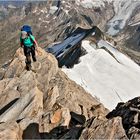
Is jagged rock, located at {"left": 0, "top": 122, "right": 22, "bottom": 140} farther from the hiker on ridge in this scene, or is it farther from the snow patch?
the snow patch

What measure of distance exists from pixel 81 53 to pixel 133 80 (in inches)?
658

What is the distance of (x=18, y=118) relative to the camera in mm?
34625

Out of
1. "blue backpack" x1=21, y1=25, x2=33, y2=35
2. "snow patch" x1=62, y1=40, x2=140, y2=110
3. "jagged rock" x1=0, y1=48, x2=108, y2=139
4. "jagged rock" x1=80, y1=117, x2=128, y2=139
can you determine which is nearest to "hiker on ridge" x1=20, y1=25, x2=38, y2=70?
"blue backpack" x1=21, y1=25, x2=33, y2=35

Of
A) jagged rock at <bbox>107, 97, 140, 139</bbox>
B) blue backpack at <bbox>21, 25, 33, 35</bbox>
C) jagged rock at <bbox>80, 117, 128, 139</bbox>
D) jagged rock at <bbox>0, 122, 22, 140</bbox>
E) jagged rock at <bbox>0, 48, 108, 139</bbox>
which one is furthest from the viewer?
blue backpack at <bbox>21, 25, 33, 35</bbox>

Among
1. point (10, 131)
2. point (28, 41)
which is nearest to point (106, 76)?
point (28, 41)

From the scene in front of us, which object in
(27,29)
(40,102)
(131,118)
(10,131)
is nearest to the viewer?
(10,131)

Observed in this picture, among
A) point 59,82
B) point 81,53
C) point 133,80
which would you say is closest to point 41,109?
point 59,82

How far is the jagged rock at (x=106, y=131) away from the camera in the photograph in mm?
26516

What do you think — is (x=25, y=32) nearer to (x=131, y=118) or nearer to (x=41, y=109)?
(x=41, y=109)

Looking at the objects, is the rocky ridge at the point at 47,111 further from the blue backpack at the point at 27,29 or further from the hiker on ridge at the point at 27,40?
the blue backpack at the point at 27,29

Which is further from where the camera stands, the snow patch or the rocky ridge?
the snow patch

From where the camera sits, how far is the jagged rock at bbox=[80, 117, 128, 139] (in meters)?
26.5

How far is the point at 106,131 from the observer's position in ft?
88.0

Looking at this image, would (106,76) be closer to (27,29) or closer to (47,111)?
(27,29)
